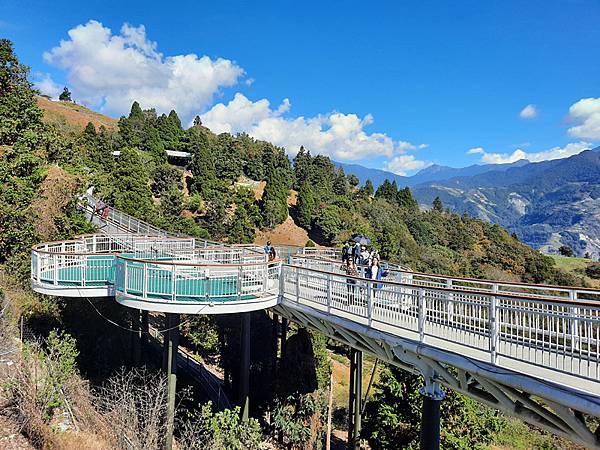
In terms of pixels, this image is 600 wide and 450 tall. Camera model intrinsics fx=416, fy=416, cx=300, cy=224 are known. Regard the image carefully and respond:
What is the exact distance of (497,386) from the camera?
6566 millimetres

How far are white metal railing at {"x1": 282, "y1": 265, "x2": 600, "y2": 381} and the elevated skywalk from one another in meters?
0.03

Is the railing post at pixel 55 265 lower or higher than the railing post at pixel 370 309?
higher

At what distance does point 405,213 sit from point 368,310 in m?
65.0

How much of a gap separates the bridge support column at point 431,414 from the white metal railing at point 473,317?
0.99 m

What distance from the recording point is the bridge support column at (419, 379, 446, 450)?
25.8ft

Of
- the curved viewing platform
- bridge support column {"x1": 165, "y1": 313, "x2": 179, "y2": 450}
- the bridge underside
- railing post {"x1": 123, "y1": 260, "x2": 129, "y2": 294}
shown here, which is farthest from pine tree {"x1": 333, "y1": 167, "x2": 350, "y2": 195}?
the bridge underside

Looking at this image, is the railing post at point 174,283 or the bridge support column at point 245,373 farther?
the bridge support column at point 245,373

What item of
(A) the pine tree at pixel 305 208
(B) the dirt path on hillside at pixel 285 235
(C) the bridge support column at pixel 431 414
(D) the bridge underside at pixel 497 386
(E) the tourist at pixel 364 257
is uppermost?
(A) the pine tree at pixel 305 208

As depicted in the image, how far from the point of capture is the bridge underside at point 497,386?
5570mm

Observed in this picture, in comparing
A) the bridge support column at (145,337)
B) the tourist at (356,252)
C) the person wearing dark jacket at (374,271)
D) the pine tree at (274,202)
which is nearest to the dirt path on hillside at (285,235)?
the pine tree at (274,202)

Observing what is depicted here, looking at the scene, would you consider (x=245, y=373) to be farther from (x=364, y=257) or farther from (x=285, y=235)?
(x=285, y=235)

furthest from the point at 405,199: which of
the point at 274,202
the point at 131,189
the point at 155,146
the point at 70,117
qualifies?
the point at 70,117

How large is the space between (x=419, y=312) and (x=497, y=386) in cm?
174

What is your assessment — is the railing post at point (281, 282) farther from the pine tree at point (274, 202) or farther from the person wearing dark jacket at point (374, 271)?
the pine tree at point (274, 202)
